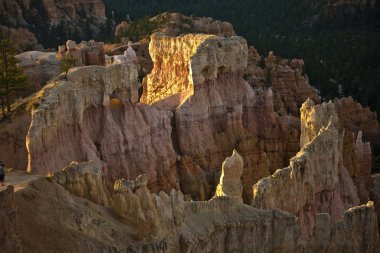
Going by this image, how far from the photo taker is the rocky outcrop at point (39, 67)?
32338 millimetres

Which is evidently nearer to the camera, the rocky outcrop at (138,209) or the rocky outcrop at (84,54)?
the rocky outcrop at (138,209)

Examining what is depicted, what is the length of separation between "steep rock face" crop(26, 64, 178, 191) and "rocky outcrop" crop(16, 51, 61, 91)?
371cm

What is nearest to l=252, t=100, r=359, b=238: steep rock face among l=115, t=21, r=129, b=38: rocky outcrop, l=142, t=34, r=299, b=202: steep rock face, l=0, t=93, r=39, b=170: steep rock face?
l=142, t=34, r=299, b=202: steep rock face

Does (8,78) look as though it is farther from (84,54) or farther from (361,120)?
(361,120)

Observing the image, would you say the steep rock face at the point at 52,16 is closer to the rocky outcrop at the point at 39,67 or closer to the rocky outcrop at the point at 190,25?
the rocky outcrop at the point at 190,25

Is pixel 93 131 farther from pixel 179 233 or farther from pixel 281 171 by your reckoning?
pixel 179 233

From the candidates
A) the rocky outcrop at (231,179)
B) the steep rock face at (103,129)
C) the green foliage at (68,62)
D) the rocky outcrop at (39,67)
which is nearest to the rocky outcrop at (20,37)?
the rocky outcrop at (39,67)

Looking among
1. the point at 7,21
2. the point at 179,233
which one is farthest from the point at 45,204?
the point at 7,21

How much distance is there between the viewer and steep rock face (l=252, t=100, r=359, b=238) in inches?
965

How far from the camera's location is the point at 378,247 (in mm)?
22953

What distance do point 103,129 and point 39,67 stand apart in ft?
20.5

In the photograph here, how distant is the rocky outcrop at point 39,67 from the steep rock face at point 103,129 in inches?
146

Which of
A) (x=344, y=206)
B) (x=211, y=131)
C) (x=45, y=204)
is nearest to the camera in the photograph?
(x=45, y=204)

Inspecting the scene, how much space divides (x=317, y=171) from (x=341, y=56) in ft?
183
